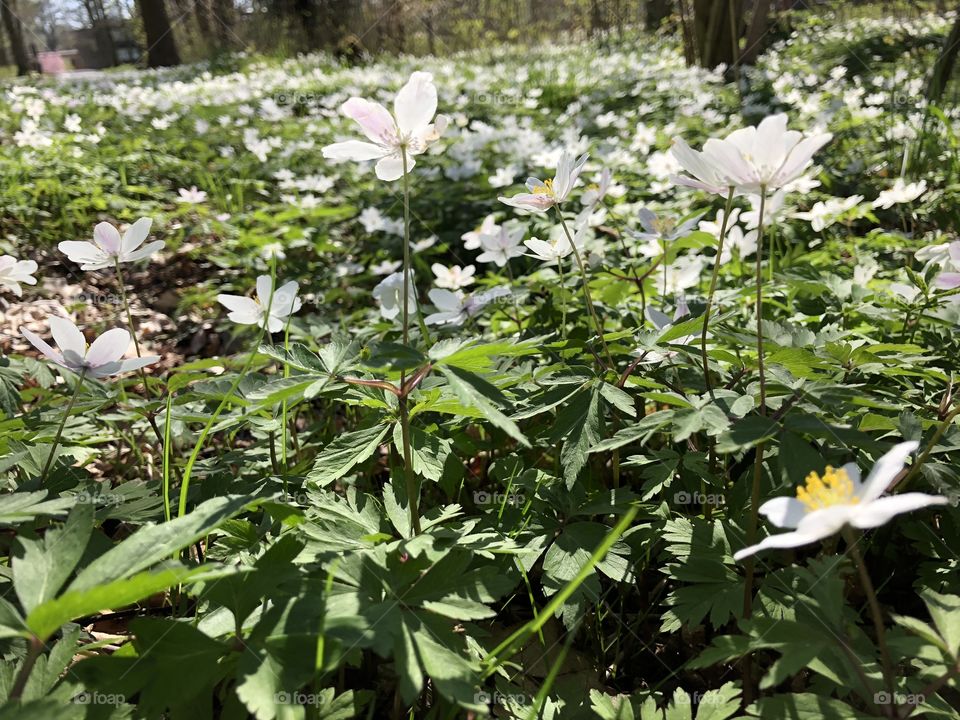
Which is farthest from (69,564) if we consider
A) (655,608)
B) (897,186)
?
(897,186)

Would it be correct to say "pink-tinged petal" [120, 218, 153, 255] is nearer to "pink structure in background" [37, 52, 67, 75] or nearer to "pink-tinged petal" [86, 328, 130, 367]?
"pink-tinged petal" [86, 328, 130, 367]

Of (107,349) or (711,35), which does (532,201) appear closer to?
(107,349)

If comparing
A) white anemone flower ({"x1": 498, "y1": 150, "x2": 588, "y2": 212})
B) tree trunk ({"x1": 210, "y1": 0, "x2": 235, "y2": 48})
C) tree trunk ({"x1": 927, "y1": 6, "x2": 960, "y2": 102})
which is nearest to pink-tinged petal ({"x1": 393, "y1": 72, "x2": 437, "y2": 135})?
white anemone flower ({"x1": 498, "y1": 150, "x2": 588, "y2": 212})

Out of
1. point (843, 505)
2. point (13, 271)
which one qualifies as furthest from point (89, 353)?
point (843, 505)

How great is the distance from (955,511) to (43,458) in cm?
194

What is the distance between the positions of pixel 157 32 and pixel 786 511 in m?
23.3

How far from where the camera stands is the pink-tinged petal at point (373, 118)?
1205 millimetres

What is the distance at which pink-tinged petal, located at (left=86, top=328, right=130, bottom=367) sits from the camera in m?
1.36

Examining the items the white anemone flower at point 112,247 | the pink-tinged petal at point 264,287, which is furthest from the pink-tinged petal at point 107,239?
the pink-tinged petal at point 264,287

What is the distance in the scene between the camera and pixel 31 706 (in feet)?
2.62

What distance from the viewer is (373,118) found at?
1.21 metres

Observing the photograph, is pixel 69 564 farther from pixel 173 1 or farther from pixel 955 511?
pixel 173 1

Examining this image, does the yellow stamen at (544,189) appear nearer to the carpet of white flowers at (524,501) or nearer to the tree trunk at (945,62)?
the carpet of white flowers at (524,501)

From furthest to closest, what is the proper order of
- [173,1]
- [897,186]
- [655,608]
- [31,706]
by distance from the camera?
[173,1] < [897,186] < [655,608] < [31,706]
